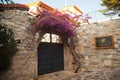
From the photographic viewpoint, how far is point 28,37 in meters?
5.67

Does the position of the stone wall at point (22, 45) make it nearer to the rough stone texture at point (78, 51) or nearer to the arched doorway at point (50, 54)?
the rough stone texture at point (78, 51)

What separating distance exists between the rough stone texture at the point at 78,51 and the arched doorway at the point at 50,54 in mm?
398

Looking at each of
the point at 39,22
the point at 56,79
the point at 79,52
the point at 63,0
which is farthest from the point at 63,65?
the point at 63,0

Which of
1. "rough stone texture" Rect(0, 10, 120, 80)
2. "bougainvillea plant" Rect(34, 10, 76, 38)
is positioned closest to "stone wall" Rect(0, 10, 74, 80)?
"rough stone texture" Rect(0, 10, 120, 80)

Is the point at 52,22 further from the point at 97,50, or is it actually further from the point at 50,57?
the point at 97,50

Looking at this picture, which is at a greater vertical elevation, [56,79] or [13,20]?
[13,20]

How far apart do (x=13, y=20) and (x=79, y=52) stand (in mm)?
4330

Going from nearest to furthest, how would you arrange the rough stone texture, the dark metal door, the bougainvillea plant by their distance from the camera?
1. the rough stone texture
2. the bougainvillea plant
3. the dark metal door

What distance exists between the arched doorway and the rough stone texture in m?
0.40

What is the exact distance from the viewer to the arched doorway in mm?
6934

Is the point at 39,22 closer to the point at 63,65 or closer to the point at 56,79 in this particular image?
the point at 56,79

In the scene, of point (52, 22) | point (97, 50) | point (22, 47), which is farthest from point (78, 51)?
point (22, 47)

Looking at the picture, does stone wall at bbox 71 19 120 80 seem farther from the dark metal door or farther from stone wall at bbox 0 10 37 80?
stone wall at bbox 0 10 37 80

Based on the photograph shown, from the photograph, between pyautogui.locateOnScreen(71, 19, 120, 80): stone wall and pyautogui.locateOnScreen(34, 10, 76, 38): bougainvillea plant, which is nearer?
pyautogui.locateOnScreen(34, 10, 76, 38): bougainvillea plant
